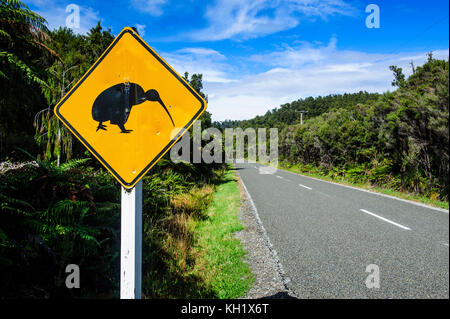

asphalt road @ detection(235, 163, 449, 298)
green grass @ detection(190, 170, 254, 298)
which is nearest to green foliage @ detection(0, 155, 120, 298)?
green grass @ detection(190, 170, 254, 298)

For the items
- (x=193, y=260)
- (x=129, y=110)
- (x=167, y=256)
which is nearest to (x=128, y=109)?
(x=129, y=110)

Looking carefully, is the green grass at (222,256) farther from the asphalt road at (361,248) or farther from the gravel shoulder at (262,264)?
the asphalt road at (361,248)

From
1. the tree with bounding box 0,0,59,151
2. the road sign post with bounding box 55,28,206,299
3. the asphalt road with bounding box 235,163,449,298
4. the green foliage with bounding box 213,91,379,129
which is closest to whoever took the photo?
the road sign post with bounding box 55,28,206,299

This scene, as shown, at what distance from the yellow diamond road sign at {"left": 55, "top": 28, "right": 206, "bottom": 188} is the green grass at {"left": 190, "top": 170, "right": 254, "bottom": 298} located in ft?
7.29

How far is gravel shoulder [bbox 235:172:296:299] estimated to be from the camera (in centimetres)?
265

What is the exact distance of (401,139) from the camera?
979 cm

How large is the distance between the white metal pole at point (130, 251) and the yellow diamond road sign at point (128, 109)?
16cm

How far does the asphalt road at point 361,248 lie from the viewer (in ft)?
9.29

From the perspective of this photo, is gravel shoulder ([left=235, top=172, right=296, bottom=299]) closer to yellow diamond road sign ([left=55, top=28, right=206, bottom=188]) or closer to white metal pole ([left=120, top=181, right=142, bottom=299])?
white metal pole ([left=120, top=181, right=142, bottom=299])

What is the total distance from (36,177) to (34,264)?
1.01 metres

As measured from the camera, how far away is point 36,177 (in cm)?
247

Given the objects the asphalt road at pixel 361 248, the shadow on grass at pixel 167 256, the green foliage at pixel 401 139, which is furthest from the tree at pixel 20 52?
the green foliage at pixel 401 139

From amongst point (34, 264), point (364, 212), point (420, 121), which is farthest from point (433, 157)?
point (34, 264)
